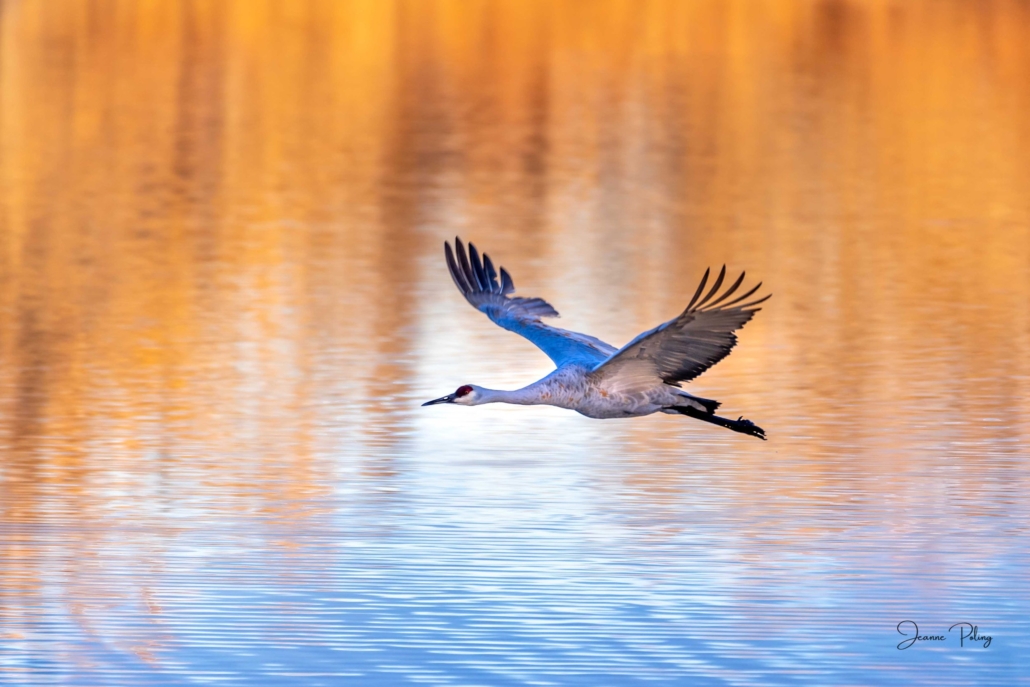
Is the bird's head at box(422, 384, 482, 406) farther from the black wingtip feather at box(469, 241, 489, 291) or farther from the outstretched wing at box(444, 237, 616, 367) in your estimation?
the black wingtip feather at box(469, 241, 489, 291)

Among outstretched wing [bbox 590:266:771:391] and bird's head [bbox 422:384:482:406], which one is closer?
outstretched wing [bbox 590:266:771:391]

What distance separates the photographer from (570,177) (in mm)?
36000

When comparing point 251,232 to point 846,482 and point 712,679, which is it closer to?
point 846,482

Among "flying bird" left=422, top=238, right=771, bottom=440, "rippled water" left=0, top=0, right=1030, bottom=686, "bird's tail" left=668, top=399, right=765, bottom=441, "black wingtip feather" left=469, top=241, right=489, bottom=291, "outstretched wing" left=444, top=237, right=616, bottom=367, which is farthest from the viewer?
"black wingtip feather" left=469, top=241, right=489, bottom=291

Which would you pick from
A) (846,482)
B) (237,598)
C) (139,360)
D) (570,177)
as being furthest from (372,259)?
(237,598)

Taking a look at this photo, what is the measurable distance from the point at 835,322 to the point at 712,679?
38.2 ft

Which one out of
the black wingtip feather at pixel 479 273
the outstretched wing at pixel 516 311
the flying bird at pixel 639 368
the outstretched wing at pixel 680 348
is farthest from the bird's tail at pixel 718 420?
the black wingtip feather at pixel 479 273

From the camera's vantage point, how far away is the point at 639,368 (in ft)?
42.3

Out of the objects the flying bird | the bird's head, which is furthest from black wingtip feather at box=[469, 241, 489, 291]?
the bird's head

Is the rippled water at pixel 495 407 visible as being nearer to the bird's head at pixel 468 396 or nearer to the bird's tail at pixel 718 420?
the bird's tail at pixel 718 420

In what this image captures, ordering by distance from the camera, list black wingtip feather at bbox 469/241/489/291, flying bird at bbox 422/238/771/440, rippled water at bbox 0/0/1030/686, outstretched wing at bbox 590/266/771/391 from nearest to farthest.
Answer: rippled water at bbox 0/0/1030/686 → outstretched wing at bbox 590/266/771/391 → flying bird at bbox 422/238/771/440 → black wingtip feather at bbox 469/241/489/291

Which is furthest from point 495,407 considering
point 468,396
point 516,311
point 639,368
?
point 639,368

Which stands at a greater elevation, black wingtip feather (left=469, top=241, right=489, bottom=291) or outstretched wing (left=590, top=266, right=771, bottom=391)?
black wingtip feather (left=469, top=241, right=489, bottom=291)

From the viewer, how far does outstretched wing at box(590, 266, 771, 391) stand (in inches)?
474
